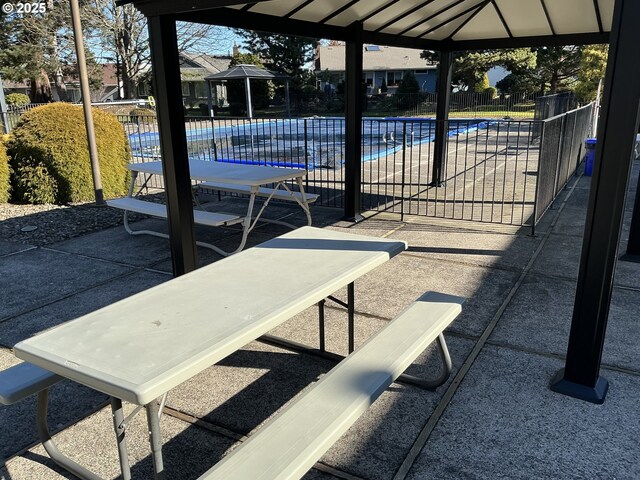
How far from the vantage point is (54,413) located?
298 cm

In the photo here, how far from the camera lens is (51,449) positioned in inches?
100

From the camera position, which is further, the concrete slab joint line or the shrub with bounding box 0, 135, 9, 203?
the shrub with bounding box 0, 135, 9, 203

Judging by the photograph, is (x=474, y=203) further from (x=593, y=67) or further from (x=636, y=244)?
(x=593, y=67)

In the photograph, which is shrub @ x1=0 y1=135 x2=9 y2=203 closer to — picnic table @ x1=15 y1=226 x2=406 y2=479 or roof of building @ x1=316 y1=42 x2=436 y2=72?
picnic table @ x1=15 y1=226 x2=406 y2=479

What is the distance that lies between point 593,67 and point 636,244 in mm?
16100

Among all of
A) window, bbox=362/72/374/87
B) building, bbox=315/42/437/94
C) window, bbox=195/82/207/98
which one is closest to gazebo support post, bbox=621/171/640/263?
building, bbox=315/42/437/94

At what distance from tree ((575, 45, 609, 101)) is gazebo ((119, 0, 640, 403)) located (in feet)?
41.3

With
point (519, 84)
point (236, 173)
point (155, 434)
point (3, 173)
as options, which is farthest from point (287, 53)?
point (155, 434)

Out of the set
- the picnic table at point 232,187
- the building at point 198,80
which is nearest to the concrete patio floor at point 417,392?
the picnic table at point 232,187

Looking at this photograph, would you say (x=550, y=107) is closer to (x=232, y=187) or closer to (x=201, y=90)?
(x=232, y=187)

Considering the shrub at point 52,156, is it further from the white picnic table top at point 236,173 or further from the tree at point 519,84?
the tree at point 519,84

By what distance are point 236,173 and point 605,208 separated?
4.19 meters

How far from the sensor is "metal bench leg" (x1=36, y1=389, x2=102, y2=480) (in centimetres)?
243

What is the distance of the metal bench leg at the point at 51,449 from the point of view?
7.97 ft
